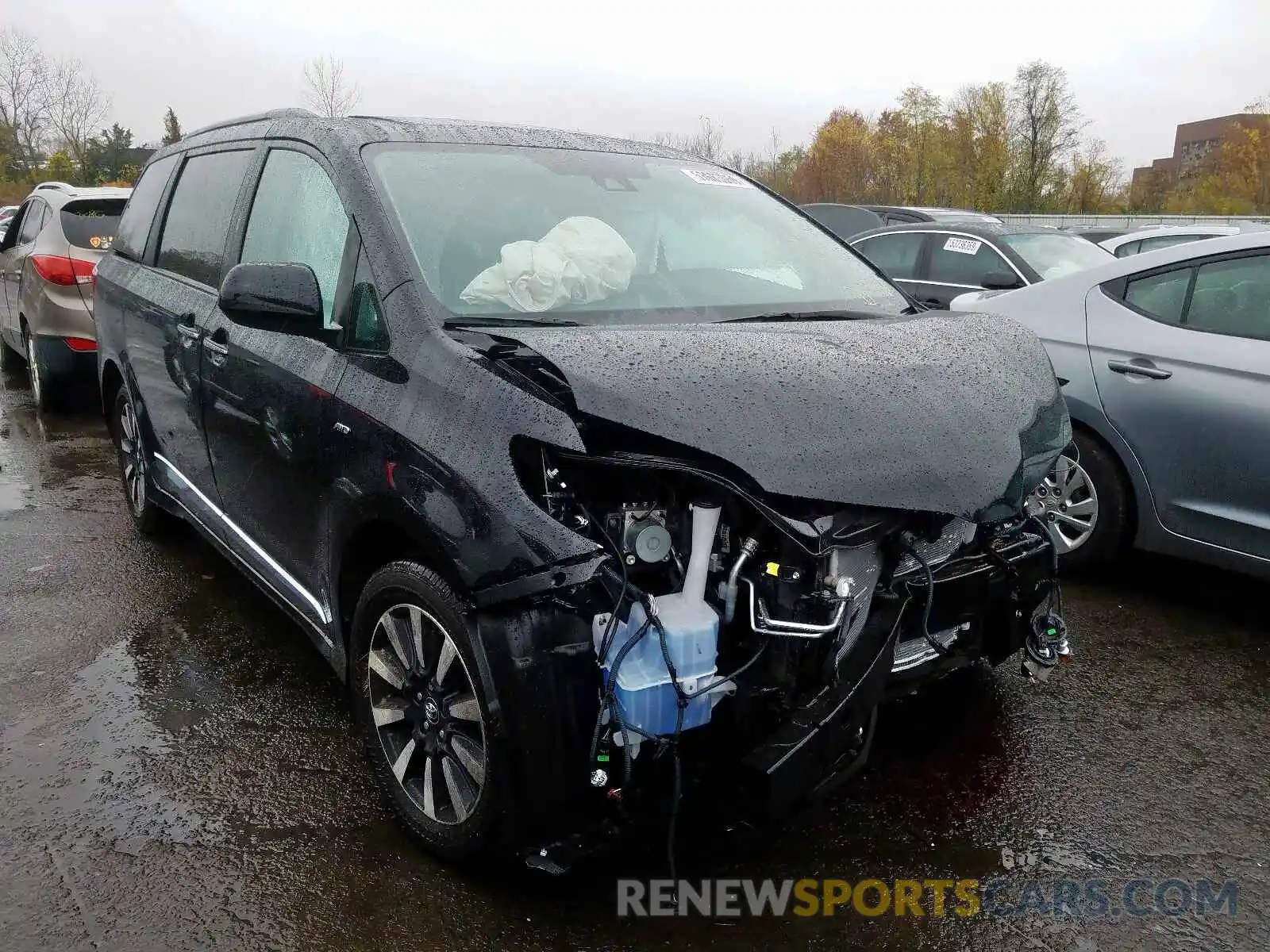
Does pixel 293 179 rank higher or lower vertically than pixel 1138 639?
higher

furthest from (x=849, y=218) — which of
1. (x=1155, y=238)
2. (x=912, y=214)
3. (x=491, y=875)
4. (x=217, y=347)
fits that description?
(x=491, y=875)

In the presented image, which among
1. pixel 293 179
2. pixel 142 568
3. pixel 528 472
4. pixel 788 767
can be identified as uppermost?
pixel 293 179

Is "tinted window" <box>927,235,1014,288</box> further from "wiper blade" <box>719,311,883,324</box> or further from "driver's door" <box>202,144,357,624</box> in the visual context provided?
"driver's door" <box>202,144,357,624</box>

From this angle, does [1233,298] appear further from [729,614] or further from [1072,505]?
[729,614]

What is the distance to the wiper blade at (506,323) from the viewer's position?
248 centimetres

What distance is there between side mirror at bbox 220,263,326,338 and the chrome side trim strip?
802 millimetres

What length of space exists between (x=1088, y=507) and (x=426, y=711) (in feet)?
10.3

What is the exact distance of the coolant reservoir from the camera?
81.4 inches

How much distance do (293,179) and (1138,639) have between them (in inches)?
141

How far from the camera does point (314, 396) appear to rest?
108 inches

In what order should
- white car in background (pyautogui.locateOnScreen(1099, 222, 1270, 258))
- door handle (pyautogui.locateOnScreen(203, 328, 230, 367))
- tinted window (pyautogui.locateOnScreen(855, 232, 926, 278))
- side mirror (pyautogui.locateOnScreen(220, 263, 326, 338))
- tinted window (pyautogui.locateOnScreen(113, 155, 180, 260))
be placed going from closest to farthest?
1. side mirror (pyautogui.locateOnScreen(220, 263, 326, 338))
2. door handle (pyautogui.locateOnScreen(203, 328, 230, 367))
3. tinted window (pyautogui.locateOnScreen(113, 155, 180, 260))
4. tinted window (pyautogui.locateOnScreen(855, 232, 926, 278))
5. white car in background (pyautogui.locateOnScreen(1099, 222, 1270, 258))

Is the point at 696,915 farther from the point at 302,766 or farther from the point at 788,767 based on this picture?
the point at 302,766

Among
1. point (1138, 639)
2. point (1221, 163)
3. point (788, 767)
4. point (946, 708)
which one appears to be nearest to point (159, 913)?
point (788, 767)

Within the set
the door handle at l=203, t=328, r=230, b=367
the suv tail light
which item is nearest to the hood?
the door handle at l=203, t=328, r=230, b=367
